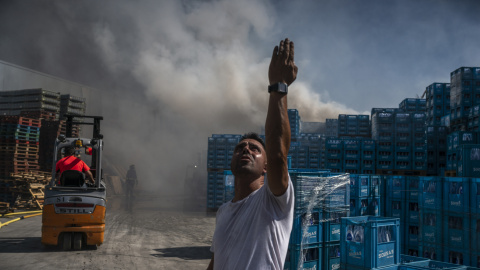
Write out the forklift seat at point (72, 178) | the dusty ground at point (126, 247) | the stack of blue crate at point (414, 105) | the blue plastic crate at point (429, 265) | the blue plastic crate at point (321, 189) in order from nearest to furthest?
1. the blue plastic crate at point (429, 265)
2. the blue plastic crate at point (321, 189)
3. the dusty ground at point (126, 247)
4. the forklift seat at point (72, 178)
5. the stack of blue crate at point (414, 105)

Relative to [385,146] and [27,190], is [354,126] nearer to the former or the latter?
[385,146]

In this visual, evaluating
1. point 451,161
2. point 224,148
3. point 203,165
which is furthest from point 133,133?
point 451,161

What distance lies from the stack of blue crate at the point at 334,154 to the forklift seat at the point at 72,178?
8.33m

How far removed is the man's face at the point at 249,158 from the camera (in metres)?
Answer: 1.83

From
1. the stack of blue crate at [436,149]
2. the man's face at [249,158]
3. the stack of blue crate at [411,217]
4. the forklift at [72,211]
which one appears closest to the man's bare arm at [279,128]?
the man's face at [249,158]

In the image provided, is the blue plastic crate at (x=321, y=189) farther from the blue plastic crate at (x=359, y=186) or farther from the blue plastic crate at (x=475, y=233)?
the blue plastic crate at (x=475, y=233)

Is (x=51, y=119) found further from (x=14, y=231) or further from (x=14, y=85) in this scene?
(x=14, y=231)

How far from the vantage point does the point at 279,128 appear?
63.5 inches

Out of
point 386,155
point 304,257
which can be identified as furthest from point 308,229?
point 386,155

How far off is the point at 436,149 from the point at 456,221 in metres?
7.92

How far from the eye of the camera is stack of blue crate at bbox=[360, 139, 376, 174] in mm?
13141

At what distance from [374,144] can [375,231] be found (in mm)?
8254

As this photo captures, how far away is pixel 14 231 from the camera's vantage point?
10.6 m

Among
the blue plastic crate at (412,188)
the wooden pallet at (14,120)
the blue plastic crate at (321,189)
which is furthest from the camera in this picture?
the wooden pallet at (14,120)
